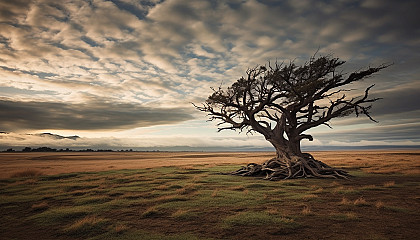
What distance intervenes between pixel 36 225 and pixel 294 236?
951cm

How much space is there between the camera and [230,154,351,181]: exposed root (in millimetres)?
21516

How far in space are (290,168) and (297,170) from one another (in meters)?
1.17

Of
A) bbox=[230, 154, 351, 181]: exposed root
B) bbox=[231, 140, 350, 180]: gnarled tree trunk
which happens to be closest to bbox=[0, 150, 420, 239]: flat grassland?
bbox=[230, 154, 351, 181]: exposed root

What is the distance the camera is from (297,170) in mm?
22609

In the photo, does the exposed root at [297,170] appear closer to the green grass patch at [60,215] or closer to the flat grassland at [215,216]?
the flat grassland at [215,216]

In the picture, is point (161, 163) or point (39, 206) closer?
→ point (39, 206)

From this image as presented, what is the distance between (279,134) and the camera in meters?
24.9

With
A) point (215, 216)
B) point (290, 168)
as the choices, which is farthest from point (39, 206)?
point (290, 168)

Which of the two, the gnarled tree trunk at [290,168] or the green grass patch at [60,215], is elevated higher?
the gnarled tree trunk at [290,168]

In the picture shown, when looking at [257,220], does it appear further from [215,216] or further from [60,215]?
[60,215]

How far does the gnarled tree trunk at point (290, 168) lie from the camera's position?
21734 mm

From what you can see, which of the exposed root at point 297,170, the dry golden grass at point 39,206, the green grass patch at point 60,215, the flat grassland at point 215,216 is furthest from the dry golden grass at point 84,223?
the exposed root at point 297,170

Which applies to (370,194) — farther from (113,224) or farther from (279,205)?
(113,224)

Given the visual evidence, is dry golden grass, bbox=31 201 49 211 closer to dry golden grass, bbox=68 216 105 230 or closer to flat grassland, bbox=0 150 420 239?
flat grassland, bbox=0 150 420 239
